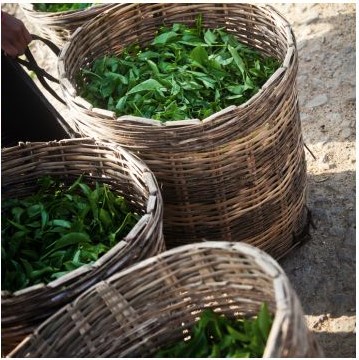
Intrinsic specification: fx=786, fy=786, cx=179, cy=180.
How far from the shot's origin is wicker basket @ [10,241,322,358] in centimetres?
204

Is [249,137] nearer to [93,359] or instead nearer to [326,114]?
[93,359]

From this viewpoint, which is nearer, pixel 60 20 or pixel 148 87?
pixel 148 87

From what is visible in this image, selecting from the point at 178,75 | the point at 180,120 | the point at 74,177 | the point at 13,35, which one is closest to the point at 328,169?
the point at 178,75

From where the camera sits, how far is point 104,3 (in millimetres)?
3367

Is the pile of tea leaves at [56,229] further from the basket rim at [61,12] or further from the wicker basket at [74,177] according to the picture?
the basket rim at [61,12]

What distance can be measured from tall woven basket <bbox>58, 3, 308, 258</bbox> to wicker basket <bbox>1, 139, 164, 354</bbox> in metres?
0.09

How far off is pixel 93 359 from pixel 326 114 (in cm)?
208

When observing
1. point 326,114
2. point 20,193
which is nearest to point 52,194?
point 20,193

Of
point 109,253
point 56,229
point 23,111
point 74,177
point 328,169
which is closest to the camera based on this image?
point 109,253

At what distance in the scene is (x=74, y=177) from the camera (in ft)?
9.28

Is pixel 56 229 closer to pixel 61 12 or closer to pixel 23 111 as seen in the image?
pixel 23 111

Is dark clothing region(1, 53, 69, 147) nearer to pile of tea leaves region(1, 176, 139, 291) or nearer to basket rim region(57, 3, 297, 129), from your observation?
basket rim region(57, 3, 297, 129)

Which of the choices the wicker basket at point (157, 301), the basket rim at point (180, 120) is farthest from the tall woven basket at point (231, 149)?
the wicker basket at point (157, 301)

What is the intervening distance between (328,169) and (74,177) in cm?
122
